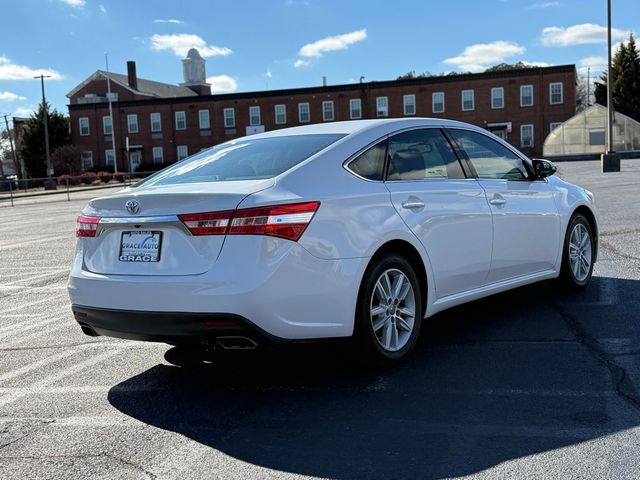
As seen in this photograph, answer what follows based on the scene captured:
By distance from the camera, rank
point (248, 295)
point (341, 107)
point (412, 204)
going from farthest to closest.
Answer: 1. point (341, 107)
2. point (412, 204)
3. point (248, 295)

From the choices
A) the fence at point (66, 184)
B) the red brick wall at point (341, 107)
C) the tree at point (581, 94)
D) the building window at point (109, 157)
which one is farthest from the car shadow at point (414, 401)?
the tree at point (581, 94)

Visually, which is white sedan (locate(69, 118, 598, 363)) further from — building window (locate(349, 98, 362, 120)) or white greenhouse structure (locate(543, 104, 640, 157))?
building window (locate(349, 98, 362, 120))

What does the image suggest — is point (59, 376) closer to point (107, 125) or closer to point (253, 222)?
point (253, 222)

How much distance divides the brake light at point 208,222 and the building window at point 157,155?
67.6m

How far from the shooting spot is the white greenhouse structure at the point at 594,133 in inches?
1909

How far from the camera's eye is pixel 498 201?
231 inches

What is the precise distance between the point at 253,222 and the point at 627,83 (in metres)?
75.9

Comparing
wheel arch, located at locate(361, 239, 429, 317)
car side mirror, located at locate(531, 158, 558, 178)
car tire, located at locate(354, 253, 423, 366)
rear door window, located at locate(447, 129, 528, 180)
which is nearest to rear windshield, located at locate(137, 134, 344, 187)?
wheel arch, located at locate(361, 239, 429, 317)

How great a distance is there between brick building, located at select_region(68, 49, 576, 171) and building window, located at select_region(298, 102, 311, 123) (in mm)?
91

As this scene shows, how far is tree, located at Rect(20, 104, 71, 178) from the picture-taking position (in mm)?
74250

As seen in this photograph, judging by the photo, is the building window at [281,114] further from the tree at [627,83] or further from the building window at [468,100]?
the tree at [627,83]

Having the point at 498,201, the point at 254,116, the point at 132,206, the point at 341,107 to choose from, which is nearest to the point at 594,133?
the point at 341,107

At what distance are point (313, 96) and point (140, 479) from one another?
62884 millimetres

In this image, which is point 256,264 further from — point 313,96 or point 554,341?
point 313,96
